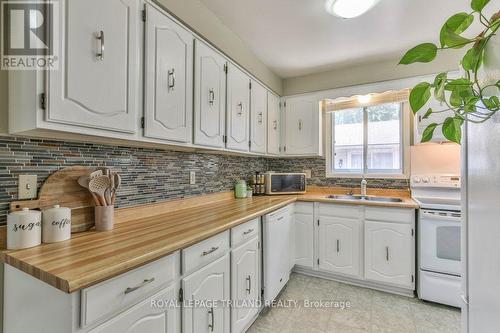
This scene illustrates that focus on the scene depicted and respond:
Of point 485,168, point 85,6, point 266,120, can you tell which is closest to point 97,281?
point 85,6

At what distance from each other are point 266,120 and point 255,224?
1.38 meters

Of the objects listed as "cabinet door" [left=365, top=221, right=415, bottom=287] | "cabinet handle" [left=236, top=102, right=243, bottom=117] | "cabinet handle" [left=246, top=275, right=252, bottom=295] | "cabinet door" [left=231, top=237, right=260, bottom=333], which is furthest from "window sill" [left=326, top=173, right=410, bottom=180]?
"cabinet handle" [left=246, top=275, right=252, bottom=295]

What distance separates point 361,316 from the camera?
74.9 inches

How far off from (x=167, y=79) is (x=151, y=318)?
1.24 m

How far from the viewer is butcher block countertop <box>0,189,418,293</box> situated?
0.74 m

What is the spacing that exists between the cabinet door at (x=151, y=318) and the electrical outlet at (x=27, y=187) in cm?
70

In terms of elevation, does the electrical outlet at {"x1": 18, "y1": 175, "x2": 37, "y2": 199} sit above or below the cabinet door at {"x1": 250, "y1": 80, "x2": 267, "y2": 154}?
below

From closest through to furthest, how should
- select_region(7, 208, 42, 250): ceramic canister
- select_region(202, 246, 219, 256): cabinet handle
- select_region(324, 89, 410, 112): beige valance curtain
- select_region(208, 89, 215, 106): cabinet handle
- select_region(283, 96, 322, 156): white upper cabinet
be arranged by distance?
1. select_region(7, 208, 42, 250): ceramic canister
2. select_region(202, 246, 219, 256): cabinet handle
3. select_region(208, 89, 215, 106): cabinet handle
4. select_region(324, 89, 410, 112): beige valance curtain
5. select_region(283, 96, 322, 156): white upper cabinet

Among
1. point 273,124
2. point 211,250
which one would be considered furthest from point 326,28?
point 211,250

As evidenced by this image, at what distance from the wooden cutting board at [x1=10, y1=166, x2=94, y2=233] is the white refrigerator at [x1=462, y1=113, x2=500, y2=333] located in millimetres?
1655

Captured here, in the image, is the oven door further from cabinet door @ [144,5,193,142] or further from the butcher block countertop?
cabinet door @ [144,5,193,142]

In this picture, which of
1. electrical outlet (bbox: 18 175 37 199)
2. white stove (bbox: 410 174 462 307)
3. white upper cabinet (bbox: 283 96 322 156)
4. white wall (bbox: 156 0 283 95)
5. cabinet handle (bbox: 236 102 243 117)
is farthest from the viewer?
white upper cabinet (bbox: 283 96 322 156)

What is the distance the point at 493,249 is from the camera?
2.11ft

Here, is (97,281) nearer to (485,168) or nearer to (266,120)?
(485,168)
